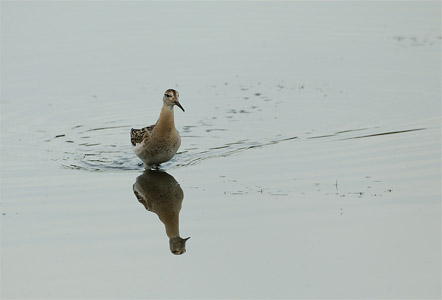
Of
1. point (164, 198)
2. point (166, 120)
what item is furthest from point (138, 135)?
point (164, 198)

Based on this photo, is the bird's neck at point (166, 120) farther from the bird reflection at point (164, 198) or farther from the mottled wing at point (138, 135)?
the bird reflection at point (164, 198)

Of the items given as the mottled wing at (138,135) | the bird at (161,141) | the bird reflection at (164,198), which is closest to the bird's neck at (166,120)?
the bird at (161,141)

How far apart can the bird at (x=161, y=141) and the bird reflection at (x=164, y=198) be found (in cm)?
25

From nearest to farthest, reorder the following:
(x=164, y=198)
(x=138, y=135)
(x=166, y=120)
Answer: (x=164, y=198) < (x=166, y=120) < (x=138, y=135)

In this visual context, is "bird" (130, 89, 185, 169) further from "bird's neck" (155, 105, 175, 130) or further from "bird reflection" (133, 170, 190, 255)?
"bird reflection" (133, 170, 190, 255)

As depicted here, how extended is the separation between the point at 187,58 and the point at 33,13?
742 cm

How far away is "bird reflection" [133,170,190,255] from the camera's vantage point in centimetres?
1097

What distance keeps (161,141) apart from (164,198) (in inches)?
63.9

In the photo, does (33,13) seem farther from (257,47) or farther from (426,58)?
(426,58)

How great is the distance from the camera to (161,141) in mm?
14250

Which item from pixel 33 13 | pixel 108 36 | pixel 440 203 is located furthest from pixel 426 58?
pixel 33 13

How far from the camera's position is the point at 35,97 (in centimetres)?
1950

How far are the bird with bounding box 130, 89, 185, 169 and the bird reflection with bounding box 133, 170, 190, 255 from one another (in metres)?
0.25

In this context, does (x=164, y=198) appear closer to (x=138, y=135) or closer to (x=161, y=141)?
(x=161, y=141)
